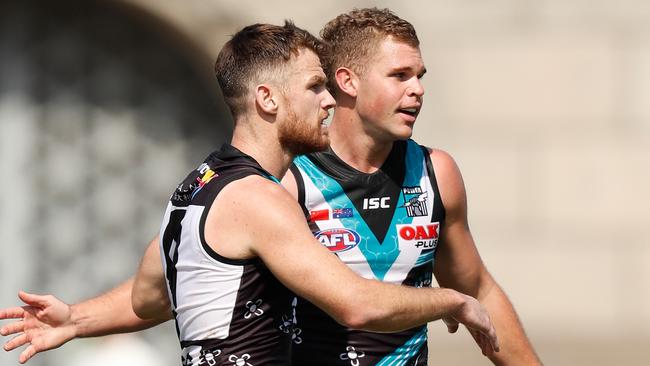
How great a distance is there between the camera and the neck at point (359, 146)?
4.70 metres

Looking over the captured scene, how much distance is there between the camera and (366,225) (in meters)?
4.59

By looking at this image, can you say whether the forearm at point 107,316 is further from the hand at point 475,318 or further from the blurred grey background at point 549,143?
the blurred grey background at point 549,143

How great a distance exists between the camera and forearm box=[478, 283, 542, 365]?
191 inches

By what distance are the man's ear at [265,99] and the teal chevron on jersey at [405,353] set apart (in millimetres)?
1126

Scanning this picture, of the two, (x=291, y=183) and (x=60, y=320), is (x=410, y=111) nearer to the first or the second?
(x=291, y=183)

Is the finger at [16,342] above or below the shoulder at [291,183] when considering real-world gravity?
below

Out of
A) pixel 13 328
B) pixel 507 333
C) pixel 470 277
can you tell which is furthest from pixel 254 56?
pixel 507 333

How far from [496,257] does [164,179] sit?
1967mm

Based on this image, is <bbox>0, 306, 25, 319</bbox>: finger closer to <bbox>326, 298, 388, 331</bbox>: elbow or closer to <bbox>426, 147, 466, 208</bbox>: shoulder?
<bbox>326, 298, 388, 331</bbox>: elbow

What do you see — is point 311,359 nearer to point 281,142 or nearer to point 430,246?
point 430,246

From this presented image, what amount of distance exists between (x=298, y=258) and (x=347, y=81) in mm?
1281

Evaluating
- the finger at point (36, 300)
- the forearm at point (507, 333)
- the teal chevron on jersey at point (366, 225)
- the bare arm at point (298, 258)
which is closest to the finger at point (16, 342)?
the finger at point (36, 300)

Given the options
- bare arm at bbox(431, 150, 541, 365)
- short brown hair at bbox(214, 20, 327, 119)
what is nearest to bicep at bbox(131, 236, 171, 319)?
short brown hair at bbox(214, 20, 327, 119)

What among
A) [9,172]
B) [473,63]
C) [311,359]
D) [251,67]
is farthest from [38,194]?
[251,67]
